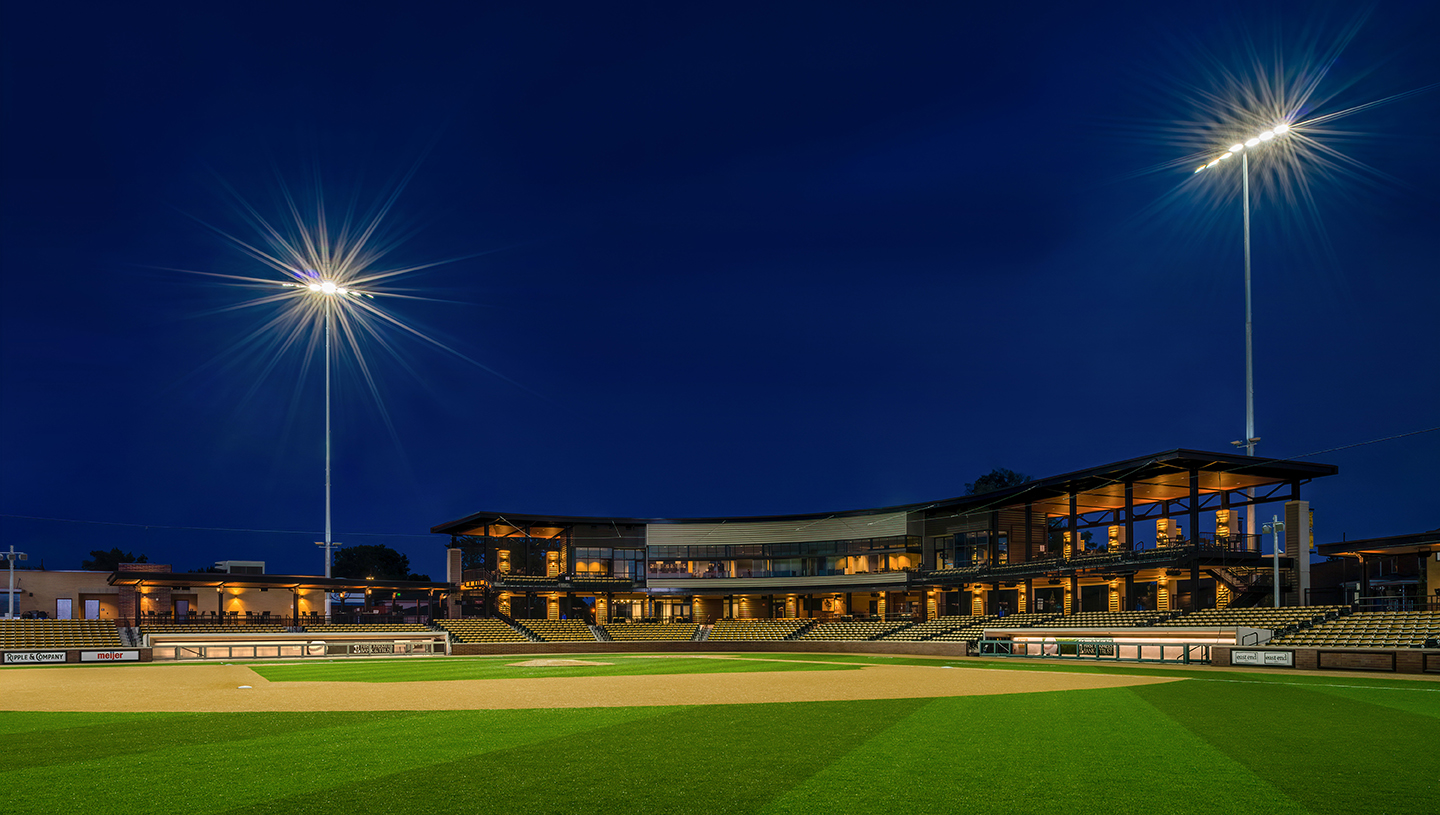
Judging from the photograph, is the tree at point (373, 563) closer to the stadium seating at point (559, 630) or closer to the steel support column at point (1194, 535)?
the stadium seating at point (559, 630)

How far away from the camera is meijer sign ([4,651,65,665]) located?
45.2m

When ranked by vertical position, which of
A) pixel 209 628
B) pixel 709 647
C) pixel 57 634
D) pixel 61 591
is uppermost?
pixel 57 634

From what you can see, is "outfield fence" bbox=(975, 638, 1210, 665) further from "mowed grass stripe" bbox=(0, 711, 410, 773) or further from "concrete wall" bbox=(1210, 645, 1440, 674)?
"mowed grass stripe" bbox=(0, 711, 410, 773)

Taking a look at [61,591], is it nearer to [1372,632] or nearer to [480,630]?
[480,630]

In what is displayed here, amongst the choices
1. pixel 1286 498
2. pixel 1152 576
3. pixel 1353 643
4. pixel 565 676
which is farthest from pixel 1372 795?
pixel 1152 576

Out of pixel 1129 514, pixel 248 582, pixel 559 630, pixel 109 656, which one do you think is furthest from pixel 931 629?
pixel 248 582

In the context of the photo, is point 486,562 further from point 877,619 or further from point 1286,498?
point 1286,498

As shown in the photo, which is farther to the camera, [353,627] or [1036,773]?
[353,627]

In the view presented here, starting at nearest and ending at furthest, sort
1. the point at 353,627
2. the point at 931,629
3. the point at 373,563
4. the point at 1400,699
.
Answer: the point at 1400,699
the point at 931,629
the point at 353,627
the point at 373,563

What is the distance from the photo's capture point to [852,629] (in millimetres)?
65562

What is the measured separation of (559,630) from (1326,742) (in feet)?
203

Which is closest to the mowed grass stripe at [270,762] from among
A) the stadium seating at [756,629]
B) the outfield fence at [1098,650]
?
the outfield fence at [1098,650]

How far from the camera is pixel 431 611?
2990 inches

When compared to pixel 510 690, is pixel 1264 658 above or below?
below
